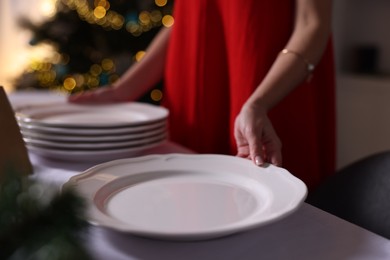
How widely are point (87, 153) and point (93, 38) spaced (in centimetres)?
165

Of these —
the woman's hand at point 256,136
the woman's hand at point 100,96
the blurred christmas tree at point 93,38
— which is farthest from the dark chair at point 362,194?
the blurred christmas tree at point 93,38

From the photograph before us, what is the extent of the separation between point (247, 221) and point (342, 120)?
286cm

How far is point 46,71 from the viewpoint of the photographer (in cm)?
246

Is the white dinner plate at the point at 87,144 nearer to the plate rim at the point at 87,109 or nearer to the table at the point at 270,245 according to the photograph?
the plate rim at the point at 87,109

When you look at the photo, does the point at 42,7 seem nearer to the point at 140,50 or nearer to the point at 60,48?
the point at 60,48

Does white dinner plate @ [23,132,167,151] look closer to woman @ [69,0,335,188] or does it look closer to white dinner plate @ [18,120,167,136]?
white dinner plate @ [18,120,167,136]

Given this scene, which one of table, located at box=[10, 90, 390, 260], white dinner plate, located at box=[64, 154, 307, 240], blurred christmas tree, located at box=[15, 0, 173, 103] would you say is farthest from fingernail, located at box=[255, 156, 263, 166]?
blurred christmas tree, located at box=[15, 0, 173, 103]

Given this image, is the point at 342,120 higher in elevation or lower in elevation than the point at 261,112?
lower

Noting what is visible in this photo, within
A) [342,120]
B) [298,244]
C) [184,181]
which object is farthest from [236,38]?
[342,120]

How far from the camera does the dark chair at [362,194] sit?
780mm

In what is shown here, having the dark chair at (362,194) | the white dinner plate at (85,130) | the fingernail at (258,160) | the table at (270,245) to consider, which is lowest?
the dark chair at (362,194)

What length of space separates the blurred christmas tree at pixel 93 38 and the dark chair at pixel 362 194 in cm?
153

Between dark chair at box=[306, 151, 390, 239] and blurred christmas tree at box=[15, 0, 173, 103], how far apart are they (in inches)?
60.2

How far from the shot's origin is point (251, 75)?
39.8 inches
